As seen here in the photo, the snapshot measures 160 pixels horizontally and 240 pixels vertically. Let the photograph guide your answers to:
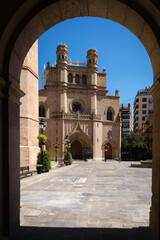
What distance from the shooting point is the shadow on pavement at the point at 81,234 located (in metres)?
3.99

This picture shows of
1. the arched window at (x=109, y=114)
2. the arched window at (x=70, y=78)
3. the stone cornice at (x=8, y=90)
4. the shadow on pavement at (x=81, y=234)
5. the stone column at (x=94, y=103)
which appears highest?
the arched window at (x=70, y=78)

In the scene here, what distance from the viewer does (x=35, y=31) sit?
15.3 ft

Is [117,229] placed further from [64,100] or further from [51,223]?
[64,100]

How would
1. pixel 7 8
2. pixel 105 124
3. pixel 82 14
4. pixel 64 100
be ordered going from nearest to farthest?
pixel 7 8 → pixel 82 14 → pixel 64 100 → pixel 105 124

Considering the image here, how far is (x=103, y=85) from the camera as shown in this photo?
42031mm

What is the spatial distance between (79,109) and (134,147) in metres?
16.6

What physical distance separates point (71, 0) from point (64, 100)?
34287mm

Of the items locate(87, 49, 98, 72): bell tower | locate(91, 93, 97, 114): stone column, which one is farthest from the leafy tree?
locate(87, 49, 98, 72): bell tower

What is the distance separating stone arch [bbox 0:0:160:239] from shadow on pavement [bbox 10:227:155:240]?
0.92 ft

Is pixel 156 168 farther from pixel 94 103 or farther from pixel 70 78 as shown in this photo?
pixel 70 78

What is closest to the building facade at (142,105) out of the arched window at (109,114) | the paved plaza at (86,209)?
the arched window at (109,114)

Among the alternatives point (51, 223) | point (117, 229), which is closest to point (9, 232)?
point (51, 223)

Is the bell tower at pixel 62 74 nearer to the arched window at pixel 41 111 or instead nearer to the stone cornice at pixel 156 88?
the arched window at pixel 41 111

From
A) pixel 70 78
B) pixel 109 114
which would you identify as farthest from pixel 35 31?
pixel 109 114
